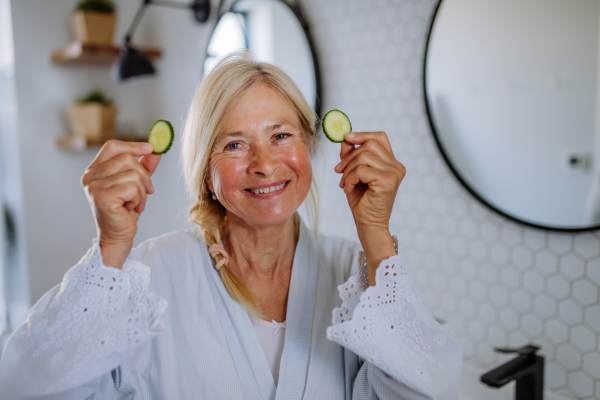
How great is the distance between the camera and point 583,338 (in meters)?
1.19

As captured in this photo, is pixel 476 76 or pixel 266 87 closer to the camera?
pixel 266 87

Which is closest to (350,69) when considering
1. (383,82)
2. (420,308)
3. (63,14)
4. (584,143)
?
(383,82)

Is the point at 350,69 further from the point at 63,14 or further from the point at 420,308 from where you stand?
the point at 63,14

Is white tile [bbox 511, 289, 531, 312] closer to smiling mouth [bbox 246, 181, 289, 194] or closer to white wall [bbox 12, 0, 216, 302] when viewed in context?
smiling mouth [bbox 246, 181, 289, 194]

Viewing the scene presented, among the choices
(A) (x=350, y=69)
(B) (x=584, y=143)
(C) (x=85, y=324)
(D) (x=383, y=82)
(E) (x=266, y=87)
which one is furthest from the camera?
(A) (x=350, y=69)

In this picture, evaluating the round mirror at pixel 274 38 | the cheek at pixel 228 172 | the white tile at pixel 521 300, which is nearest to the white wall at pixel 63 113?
the round mirror at pixel 274 38

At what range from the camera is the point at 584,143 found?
111 centimetres

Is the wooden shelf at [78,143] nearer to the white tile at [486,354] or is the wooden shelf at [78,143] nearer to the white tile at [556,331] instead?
the white tile at [486,354]

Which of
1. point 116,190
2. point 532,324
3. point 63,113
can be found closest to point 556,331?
point 532,324

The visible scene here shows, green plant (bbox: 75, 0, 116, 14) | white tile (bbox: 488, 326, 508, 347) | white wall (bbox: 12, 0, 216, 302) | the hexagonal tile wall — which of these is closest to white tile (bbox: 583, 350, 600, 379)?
the hexagonal tile wall

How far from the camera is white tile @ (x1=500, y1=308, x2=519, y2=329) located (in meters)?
1.33

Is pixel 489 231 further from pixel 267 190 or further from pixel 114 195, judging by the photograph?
pixel 114 195

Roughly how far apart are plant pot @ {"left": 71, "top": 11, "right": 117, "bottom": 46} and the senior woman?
→ 1.68 m

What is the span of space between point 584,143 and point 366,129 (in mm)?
722
